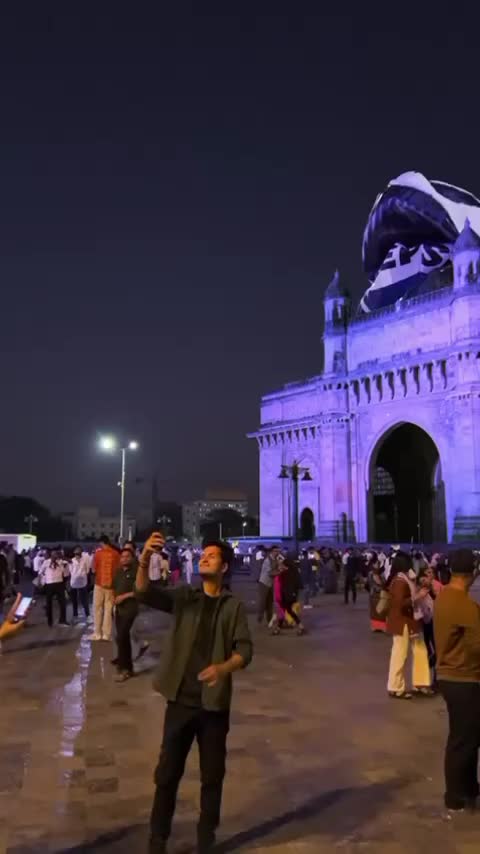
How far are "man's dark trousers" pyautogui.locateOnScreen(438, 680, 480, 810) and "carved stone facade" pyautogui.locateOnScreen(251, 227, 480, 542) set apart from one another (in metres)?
32.4

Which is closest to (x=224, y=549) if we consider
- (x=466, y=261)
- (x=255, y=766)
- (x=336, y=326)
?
(x=255, y=766)

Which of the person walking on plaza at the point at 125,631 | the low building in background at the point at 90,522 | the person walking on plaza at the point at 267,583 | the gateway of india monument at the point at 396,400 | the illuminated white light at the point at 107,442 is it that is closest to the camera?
the person walking on plaza at the point at 125,631

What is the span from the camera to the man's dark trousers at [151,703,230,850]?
410 cm

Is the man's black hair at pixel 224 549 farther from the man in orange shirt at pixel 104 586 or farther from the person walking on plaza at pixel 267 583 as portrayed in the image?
the person walking on plaza at pixel 267 583

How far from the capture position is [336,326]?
48.5 metres

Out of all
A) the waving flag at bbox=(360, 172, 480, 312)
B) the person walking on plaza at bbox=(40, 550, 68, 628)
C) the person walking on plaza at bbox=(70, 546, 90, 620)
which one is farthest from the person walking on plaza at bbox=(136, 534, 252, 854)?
the waving flag at bbox=(360, 172, 480, 312)

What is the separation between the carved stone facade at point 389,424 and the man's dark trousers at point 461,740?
106 ft

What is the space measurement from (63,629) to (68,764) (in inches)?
378

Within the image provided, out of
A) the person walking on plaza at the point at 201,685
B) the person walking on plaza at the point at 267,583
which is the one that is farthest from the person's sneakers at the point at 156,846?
the person walking on plaza at the point at 267,583

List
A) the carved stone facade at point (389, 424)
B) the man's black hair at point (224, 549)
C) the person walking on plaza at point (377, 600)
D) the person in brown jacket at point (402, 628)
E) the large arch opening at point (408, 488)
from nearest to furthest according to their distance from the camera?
1. the man's black hair at point (224, 549)
2. the person in brown jacket at point (402, 628)
3. the person walking on plaza at point (377, 600)
4. the carved stone facade at point (389, 424)
5. the large arch opening at point (408, 488)

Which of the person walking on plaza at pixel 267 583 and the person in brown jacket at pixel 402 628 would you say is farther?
the person walking on plaza at pixel 267 583

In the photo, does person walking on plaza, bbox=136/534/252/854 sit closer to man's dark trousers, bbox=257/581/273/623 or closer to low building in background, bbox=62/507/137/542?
man's dark trousers, bbox=257/581/273/623

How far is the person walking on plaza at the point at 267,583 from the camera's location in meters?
15.4

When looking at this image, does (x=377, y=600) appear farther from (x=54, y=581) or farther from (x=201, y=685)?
(x=201, y=685)
